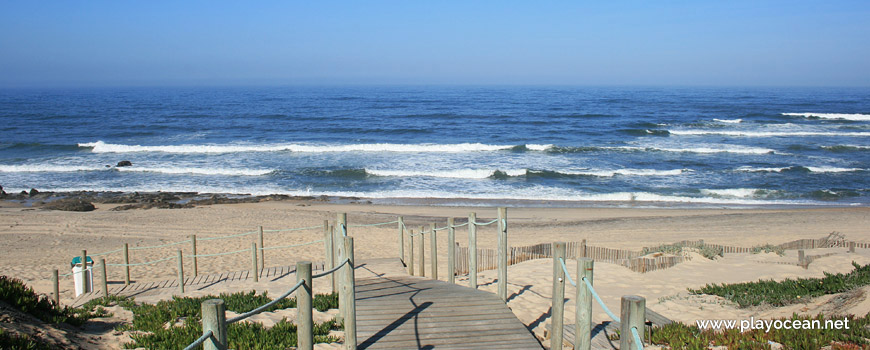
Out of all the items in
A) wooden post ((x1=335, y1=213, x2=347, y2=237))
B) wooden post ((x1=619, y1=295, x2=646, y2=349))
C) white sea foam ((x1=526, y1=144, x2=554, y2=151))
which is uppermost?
wooden post ((x1=619, y1=295, x2=646, y2=349))

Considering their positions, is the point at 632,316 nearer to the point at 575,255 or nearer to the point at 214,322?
the point at 214,322

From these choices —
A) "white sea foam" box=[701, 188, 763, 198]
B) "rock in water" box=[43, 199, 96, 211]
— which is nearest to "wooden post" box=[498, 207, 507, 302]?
"rock in water" box=[43, 199, 96, 211]

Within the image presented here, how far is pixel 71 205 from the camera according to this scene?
2155 cm

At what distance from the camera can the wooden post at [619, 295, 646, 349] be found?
3051mm

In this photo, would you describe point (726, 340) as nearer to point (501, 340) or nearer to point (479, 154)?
point (501, 340)

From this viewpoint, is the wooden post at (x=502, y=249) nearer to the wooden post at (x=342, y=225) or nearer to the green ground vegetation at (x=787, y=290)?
the wooden post at (x=342, y=225)

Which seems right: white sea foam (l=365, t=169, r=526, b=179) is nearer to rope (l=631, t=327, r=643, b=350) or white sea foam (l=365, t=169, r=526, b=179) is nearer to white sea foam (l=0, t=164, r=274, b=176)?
white sea foam (l=0, t=164, r=274, b=176)

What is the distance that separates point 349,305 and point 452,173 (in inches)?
942

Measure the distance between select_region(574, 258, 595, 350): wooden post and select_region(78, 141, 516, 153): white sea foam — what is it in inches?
1265

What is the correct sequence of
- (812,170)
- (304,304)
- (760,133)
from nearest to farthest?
(304,304) → (812,170) → (760,133)

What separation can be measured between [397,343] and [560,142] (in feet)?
118

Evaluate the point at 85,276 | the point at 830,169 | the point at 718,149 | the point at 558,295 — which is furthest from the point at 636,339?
the point at 718,149

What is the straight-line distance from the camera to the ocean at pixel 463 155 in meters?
25.6

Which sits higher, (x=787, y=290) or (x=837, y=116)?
(x=837, y=116)
